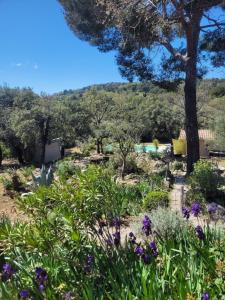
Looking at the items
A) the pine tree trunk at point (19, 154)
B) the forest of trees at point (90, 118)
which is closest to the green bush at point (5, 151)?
the forest of trees at point (90, 118)

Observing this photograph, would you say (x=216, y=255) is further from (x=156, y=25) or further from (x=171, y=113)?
(x=171, y=113)

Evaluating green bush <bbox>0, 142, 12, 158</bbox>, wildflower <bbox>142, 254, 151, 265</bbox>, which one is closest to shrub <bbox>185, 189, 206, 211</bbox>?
wildflower <bbox>142, 254, 151, 265</bbox>

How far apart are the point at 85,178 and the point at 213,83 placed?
148ft

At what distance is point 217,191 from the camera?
983 centimetres

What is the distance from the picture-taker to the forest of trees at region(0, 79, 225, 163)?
22219 millimetres

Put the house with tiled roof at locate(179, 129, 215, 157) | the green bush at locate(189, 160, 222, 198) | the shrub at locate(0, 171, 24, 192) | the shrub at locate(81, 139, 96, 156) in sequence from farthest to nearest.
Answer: the shrub at locate(81, 139, 96, 156) < the house with tiled roof at locate(179, 129, 215, 157) < the shrub at locate(0, 171, 24, 192) < the green bush at locate(189, 160, 222, 198)

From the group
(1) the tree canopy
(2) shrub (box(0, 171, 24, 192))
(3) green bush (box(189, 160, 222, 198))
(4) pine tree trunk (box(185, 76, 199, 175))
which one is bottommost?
(2) shrub (box(0, 171, 24, 192))

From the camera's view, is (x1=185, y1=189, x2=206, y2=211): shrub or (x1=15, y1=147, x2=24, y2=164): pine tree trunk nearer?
(x1=185, y1=189, x2=206, y2=211): shrub

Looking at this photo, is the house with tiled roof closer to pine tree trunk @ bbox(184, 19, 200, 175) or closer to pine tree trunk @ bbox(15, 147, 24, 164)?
pine tree trunk @ bbox(15, 147, 24, 164)

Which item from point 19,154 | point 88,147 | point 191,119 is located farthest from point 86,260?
point 88,147

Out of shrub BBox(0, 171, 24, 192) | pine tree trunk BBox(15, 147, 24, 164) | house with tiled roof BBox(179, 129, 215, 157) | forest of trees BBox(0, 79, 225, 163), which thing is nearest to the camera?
shrub BBox(0, 171, 24, 192)

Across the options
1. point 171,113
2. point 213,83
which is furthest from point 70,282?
point 213,83

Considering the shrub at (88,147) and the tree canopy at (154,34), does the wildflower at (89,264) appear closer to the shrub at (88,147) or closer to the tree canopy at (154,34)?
the tree canopy at (154,34)

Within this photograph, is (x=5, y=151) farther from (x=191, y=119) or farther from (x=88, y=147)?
(x=191, y=119)
